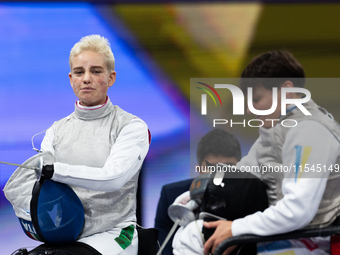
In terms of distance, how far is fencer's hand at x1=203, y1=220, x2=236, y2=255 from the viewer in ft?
4.30

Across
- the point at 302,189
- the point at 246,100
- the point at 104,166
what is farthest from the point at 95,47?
the point at 302,189

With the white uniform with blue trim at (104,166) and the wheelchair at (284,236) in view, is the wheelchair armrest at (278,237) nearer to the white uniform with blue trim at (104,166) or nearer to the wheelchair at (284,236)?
the wheelchair at (284,236)

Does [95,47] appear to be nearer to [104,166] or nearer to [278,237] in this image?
[104,166]

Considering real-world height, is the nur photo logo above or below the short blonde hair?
below

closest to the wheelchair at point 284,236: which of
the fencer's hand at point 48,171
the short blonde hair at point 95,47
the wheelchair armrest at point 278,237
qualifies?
the wheelchair armrest at point 278,237

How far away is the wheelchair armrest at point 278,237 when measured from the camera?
1.22 meters

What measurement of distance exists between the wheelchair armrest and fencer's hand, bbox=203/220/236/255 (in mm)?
39

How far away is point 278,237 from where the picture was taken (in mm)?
1241

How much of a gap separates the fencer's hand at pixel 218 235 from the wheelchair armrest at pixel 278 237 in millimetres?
39

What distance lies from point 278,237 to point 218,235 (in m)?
0.21

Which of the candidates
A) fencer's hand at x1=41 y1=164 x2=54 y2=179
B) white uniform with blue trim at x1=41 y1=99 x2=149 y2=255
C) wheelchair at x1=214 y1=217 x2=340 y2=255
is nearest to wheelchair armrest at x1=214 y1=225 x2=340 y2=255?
wheelchair at x1=214 y1=217 x2=340 y2=255

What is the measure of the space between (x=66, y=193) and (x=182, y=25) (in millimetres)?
1259

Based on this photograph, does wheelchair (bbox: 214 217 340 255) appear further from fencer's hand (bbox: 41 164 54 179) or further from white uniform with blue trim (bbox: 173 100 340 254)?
fencer's hand (bbox: 41 164 54 179)

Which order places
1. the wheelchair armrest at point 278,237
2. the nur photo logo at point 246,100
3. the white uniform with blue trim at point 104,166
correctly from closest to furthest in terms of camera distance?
the wheelchair armrest at point 278,237 < the white uniform with blue trim at point 104,166 < the nur photo logo at point 246,100
